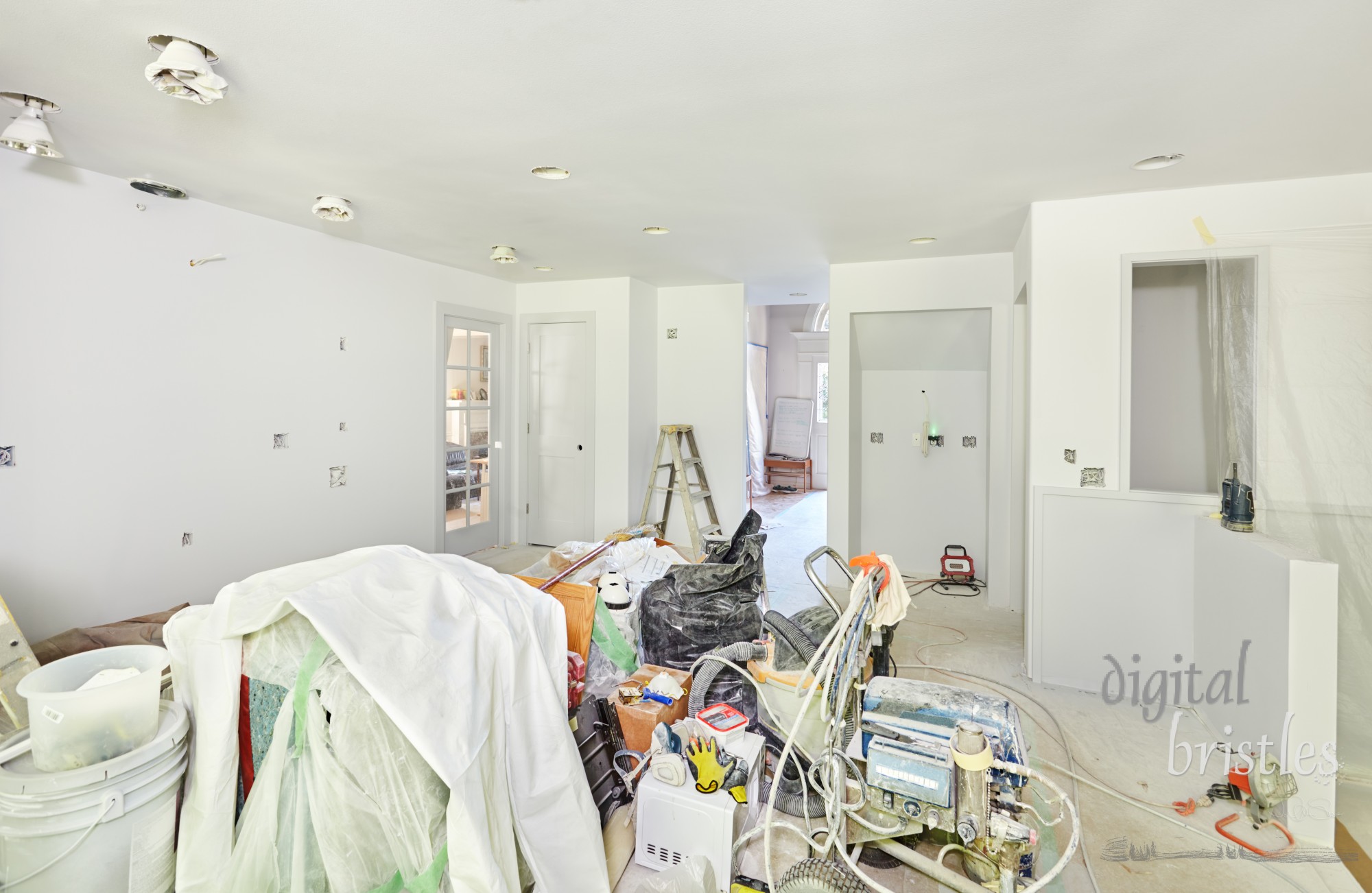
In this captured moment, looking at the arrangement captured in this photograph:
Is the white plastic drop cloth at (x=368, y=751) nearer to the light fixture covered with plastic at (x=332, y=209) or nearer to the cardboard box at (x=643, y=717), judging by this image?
the cardboard box at (x=643, y=717)

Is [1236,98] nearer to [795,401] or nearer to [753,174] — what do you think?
[753,174]

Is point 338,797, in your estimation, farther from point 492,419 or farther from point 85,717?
point 492,419

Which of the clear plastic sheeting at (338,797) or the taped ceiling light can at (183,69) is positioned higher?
the taped ceiling light can at (183,69)

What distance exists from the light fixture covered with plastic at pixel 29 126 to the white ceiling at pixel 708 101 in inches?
2.2

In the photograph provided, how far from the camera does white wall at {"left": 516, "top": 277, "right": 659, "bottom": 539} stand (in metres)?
5.29

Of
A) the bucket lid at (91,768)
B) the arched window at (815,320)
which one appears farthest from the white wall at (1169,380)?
the arched window at (815,320)

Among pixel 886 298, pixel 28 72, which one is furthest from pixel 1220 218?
pixel 28 72

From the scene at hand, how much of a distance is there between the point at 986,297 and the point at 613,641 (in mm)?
3300

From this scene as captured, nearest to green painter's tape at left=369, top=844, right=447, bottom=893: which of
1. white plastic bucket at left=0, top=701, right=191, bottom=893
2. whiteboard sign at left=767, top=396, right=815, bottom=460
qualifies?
white plastic bucket at left=0, top=701, right=191, bottom=893

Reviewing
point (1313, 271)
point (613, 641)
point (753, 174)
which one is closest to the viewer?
point (1313, 271)

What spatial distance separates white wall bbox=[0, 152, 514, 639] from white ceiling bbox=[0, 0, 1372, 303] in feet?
1.07

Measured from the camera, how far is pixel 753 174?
112 inches

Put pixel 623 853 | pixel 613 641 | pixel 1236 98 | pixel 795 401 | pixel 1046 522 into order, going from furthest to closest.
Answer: pixel 795 401, pixel 1046 522, pixel 613 641, pixel 1236 98, pixel 623 853

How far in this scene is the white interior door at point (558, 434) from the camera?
550cm
